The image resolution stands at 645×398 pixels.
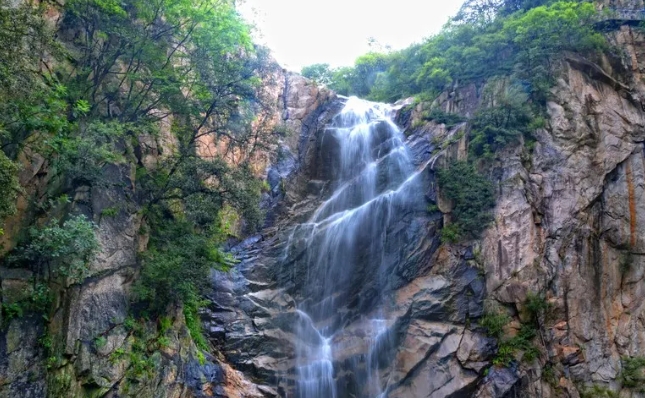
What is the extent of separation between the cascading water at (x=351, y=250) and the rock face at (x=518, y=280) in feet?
0.66

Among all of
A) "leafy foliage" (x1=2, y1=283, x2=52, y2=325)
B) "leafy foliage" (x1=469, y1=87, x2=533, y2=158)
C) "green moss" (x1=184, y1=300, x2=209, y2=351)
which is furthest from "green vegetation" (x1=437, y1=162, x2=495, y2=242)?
"leafy foliage" (x1=2, y1=283, x2=52, y2=325)

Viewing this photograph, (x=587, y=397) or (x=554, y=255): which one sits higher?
(x=554, y=255)

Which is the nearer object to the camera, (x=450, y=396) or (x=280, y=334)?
(x=450, y=396)

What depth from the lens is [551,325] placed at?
53.7ft

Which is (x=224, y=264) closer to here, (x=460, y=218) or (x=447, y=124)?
(x=460, y=218)

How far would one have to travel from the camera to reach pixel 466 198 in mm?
18625

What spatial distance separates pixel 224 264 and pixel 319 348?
15.5 ft

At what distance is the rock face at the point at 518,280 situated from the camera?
15.4 meters

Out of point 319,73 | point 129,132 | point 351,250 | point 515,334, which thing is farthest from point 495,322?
point 319,73

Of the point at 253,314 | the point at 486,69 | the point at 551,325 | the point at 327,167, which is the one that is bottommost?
the point at 551,325

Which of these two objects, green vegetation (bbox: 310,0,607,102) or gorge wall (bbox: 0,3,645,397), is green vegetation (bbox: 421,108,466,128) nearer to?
gorge wall (bbox: 0,3,645,397)

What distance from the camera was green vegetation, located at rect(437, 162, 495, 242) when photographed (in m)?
18.1

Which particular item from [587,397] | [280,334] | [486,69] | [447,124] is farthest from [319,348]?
[486,69]

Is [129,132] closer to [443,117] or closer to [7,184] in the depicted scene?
[7,184]
